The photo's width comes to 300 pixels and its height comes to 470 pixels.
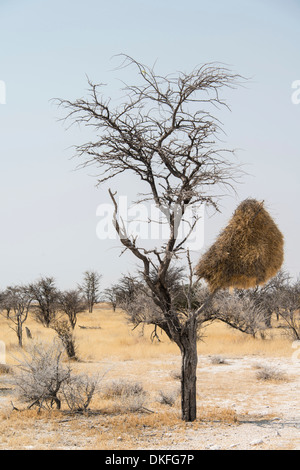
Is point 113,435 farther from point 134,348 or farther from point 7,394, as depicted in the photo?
point 134,348

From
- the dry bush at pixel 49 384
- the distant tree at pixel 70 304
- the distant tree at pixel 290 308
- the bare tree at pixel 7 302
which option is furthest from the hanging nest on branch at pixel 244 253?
the distant tree at pixel 70 304

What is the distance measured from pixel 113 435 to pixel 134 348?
15632 mm

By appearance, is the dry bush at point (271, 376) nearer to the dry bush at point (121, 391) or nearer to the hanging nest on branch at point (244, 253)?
the dry bush at point (121, 391)

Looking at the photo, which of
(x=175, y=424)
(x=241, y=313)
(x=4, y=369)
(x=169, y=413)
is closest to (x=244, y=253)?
(x=175, y=424)

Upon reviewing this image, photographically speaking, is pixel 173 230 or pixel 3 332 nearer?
pixel 173 230

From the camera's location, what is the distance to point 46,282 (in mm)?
39531

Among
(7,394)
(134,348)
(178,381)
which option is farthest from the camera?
(134,348)

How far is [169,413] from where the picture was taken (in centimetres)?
1012

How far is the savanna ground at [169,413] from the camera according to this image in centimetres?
778

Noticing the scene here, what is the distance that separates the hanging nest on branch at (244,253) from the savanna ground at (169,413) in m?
2.68

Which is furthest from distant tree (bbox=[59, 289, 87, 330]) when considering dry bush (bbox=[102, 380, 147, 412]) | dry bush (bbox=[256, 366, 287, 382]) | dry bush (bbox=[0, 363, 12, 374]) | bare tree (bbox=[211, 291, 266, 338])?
dry bush (bbox=[102, 380, 147, 412])

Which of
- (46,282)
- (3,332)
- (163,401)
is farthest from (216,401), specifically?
(46,282)

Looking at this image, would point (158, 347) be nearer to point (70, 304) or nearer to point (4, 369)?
point (4, 369)

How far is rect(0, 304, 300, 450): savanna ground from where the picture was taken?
7781mm
